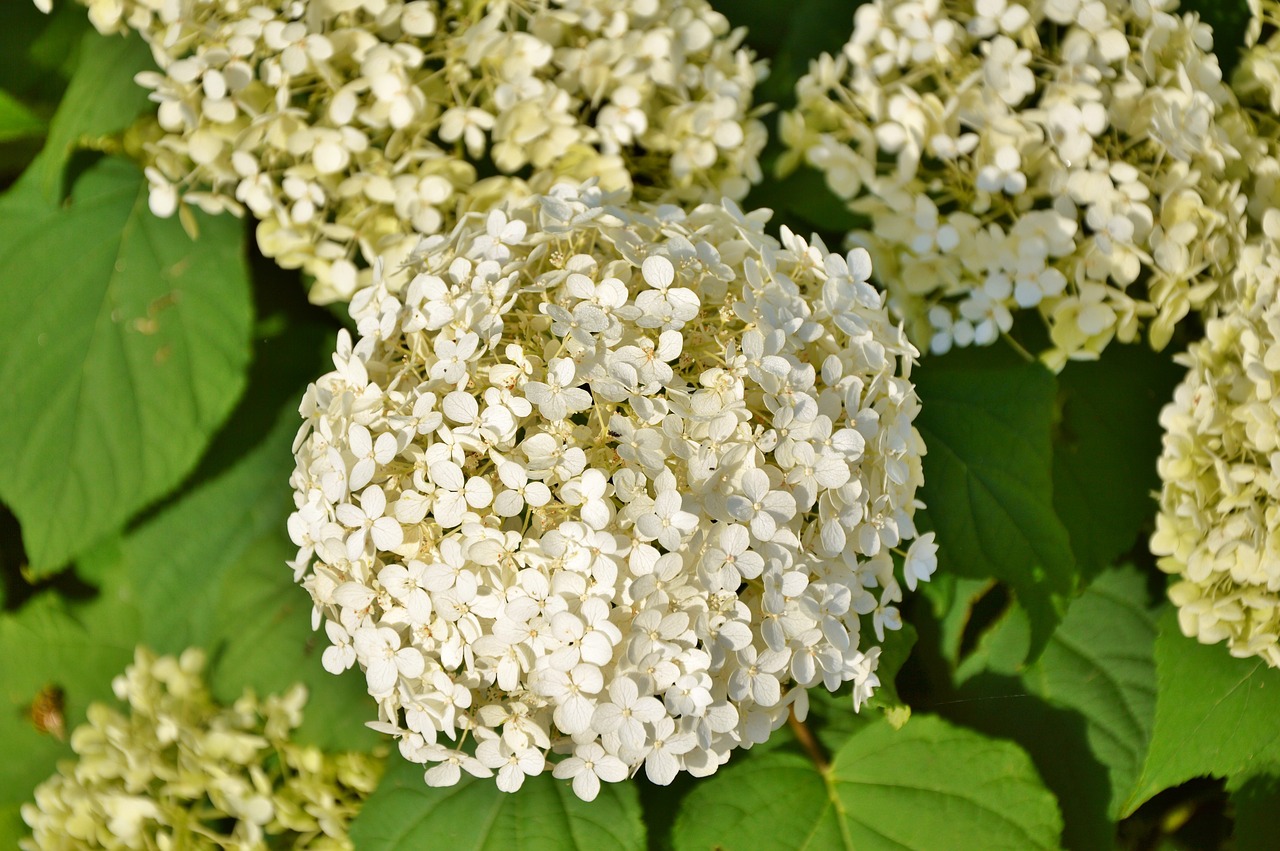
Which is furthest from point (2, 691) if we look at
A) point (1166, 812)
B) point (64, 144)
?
point (1166, 812)

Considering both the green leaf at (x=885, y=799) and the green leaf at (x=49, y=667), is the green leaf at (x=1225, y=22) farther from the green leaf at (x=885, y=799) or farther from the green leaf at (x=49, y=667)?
the green leaf at (x=49, y=667)

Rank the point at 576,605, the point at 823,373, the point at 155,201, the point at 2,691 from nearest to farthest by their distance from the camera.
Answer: the point at 576,605 < the point at 823,373 < the point at 155,201 < the point at 2,691

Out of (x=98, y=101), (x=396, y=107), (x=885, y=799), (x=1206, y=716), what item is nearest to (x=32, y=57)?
(x=98, y=101)

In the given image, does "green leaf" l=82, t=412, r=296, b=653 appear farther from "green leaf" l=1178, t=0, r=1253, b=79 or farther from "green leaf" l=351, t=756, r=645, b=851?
"green leaf" l=1178, t=0, r=1253, b=79

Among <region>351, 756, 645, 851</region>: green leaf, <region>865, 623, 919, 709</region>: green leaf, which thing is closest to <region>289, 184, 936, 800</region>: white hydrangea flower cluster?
<region>865, 623, 919, 709</region>: green leaf

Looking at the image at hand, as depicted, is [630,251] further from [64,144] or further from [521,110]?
[64,144]

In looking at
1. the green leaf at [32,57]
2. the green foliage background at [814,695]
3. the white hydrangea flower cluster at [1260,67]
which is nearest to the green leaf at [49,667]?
the green foliage background at [814,695]

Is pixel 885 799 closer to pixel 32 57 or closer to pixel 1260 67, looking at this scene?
pixel 1260 67
